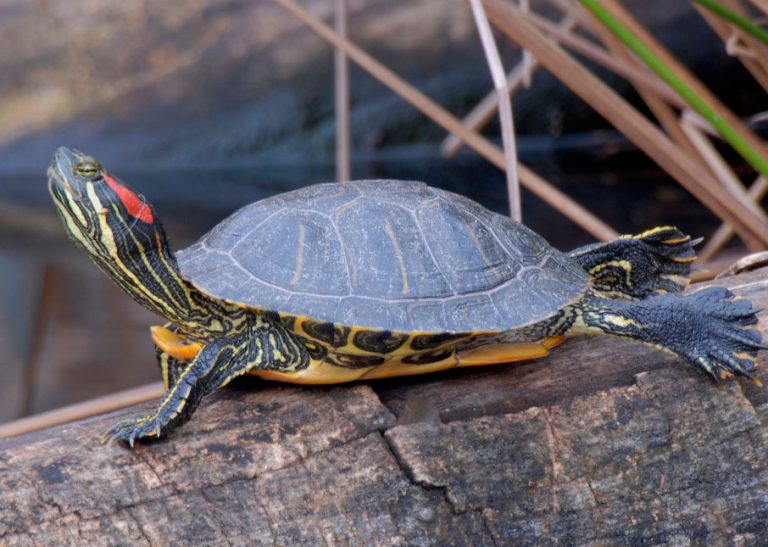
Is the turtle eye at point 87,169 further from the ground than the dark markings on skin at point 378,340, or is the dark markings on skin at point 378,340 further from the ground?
Result: the turtle eye at point 87,169

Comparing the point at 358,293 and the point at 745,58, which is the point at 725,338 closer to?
the point at 358,293

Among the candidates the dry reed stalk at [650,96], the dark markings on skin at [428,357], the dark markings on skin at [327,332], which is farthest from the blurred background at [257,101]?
the dark markings on skin at [327,332]

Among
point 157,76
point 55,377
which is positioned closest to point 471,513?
point 55,377

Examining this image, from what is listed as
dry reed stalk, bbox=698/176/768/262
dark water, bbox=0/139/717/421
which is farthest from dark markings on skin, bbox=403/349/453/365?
dark water, bbox=0/139/717/421

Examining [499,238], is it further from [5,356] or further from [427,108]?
[5,356]

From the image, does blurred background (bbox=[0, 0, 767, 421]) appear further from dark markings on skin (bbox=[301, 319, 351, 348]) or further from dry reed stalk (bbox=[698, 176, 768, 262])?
dark markings on skin (bbox=[301, 319, 351, 348])

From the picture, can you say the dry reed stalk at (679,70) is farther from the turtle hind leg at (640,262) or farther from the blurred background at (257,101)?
the blurred background at (257,101)

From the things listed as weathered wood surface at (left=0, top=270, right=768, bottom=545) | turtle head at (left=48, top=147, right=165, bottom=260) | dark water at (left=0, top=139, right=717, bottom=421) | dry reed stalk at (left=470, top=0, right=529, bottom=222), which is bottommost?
dark water at (left=0, top=139, right=717, bottom=421)
